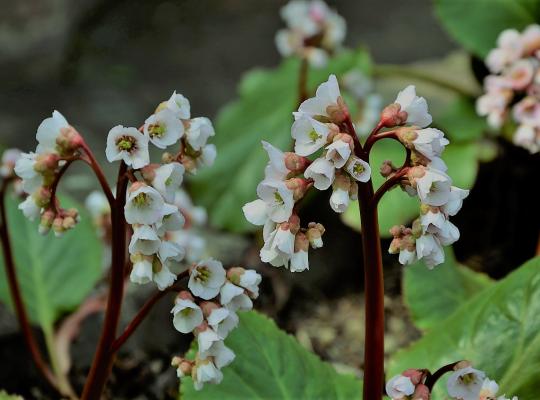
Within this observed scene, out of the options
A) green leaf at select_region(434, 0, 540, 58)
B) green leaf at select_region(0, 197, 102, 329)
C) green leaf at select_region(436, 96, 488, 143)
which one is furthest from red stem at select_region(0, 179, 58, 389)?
green leaf at select_region(434, 0, 540, 58)

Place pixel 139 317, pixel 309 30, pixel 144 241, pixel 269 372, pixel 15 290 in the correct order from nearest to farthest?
1. pixel 144 241
2. pixel 139 317
3. pixel 269 372
4. pixel 15 290
5. pixel 309 30

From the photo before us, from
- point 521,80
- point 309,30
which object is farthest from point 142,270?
point 309,30

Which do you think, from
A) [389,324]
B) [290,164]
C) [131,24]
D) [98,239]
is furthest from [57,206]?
[131,24]

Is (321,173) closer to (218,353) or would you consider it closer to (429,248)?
(429,248)

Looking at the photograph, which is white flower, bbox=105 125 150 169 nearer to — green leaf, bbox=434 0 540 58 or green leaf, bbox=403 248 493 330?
green leaf, bbox=403 248 493 330

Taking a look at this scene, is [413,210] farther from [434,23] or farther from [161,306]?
[434,23]

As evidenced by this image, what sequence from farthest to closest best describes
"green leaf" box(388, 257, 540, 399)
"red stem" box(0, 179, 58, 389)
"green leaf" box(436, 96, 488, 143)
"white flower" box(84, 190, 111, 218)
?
1. "green leaf" box(436, 96, 488, 143)
2. "white flower" box(84, 190, 111, 218)
3. "red stem" box(0, 179, 58, 389)
4. "green leaf" box(388, 257, 540, 399)

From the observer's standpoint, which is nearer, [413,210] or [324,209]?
[413,210]
